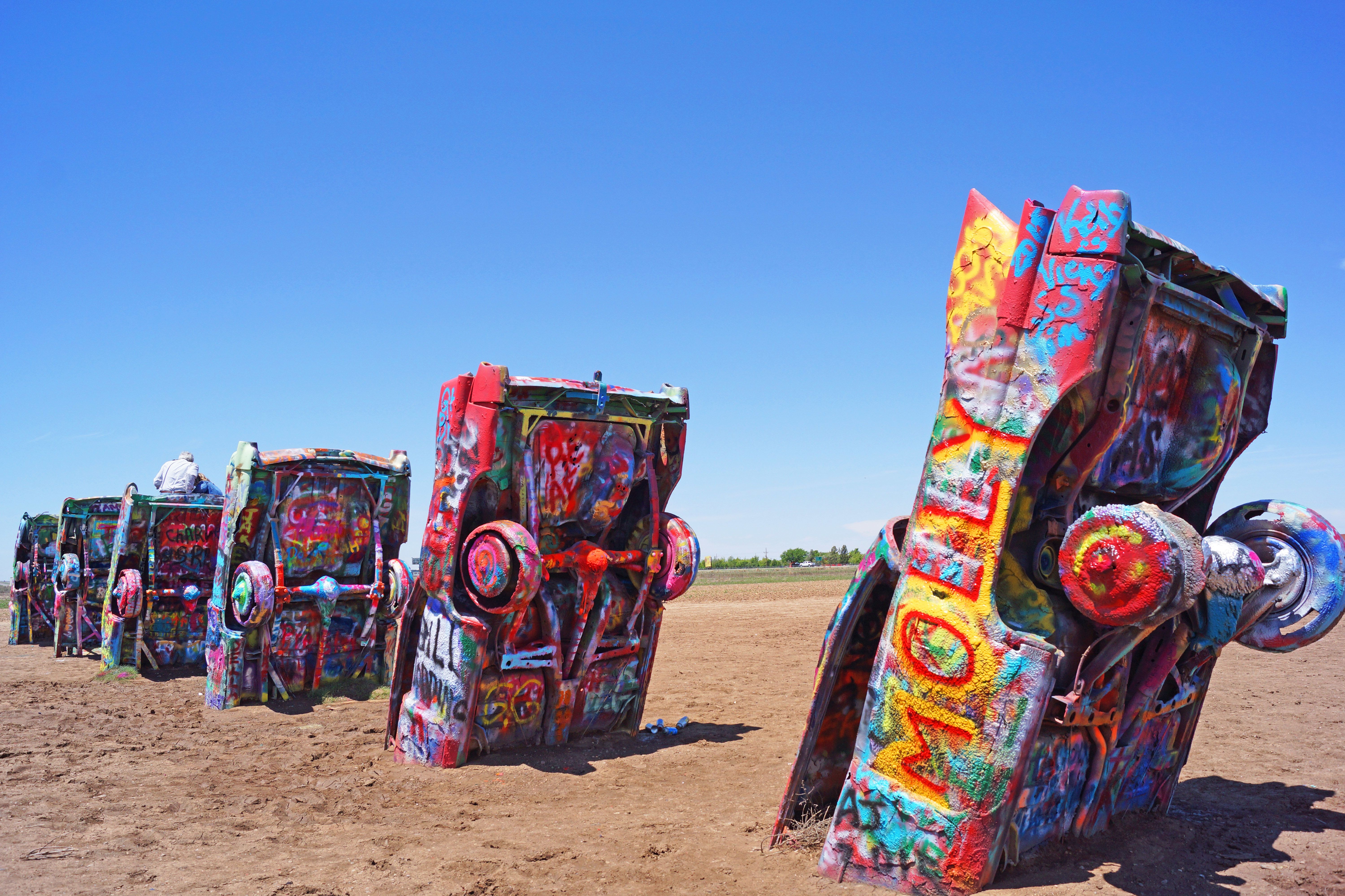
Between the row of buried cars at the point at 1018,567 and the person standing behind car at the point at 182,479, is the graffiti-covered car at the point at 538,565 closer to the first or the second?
the row of buried cars at the point at 1018,567

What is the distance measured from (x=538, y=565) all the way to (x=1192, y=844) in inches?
182

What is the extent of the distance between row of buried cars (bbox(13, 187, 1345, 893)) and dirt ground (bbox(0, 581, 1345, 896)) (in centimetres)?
42

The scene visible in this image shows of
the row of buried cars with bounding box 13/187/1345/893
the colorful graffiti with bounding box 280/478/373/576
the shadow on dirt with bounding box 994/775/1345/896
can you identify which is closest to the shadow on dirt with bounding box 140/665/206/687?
the colorful graffiti with bounding box 280/478/373/576

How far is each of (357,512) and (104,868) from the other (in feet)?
19.5

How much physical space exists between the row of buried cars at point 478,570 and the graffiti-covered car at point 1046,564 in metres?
3.12

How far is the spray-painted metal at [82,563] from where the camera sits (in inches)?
592

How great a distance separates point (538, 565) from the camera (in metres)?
7.36

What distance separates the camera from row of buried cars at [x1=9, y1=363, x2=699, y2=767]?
7.63 metres

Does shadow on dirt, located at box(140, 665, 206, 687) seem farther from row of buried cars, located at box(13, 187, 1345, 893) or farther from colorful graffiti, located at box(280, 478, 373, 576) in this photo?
row of buried cars, located at box(13, 187, 1345, 893)

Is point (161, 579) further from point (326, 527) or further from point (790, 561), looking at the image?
point (790, 561)

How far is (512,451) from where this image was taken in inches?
305

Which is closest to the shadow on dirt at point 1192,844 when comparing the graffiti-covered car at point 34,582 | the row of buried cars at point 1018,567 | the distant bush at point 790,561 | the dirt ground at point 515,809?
the dirt ground at point 515,809

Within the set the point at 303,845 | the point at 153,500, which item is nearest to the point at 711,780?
the point at 303,845

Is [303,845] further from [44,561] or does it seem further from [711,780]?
[44,561]
